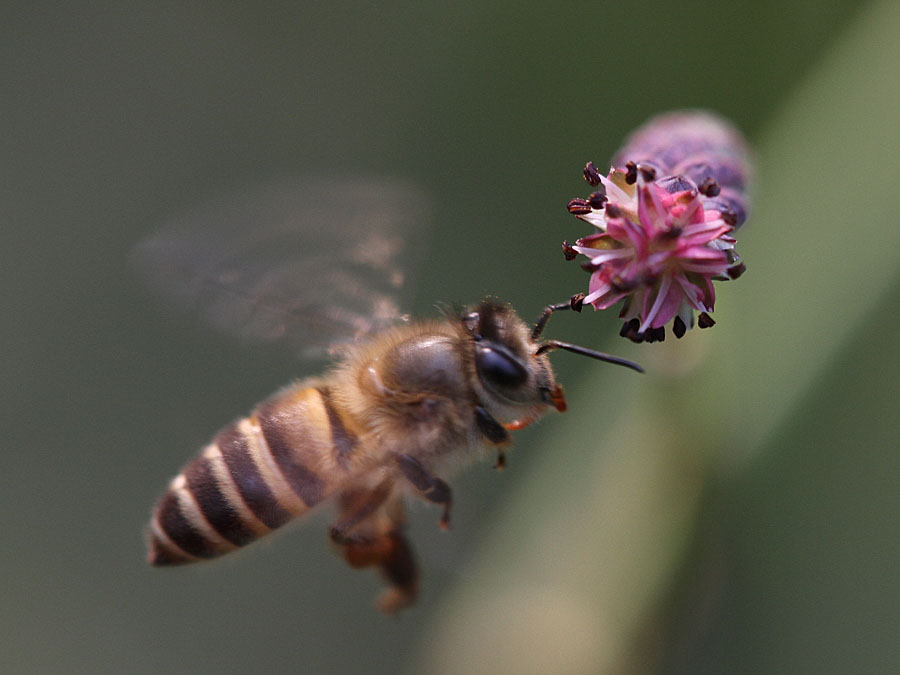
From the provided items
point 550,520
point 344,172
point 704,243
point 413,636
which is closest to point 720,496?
point 550,520

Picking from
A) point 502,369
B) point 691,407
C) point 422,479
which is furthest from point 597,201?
point 691,407

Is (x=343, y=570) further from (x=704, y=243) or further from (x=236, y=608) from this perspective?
(x=704, y=243)

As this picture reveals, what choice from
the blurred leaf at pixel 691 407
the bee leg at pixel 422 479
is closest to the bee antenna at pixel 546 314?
the bee leg at pixel 422 479

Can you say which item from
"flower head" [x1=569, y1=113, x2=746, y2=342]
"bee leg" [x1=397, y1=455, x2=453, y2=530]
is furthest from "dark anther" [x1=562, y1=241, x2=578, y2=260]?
"bee leg" [x1=397, y1=455, x2=453, y2=530]

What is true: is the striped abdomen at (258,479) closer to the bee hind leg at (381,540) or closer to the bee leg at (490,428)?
the bee hind leg at (381,540)

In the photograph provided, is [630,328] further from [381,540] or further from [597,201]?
[381,540]

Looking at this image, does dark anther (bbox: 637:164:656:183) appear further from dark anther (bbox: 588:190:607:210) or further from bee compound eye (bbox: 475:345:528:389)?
bee compound eye (bbox: 475:345:528:389)
